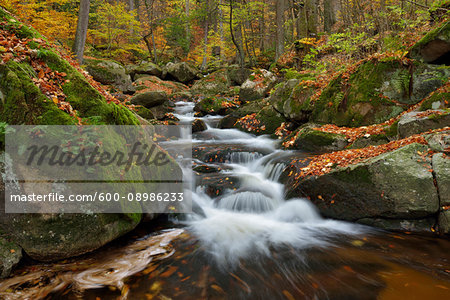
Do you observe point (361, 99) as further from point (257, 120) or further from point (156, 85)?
point (156, 85)

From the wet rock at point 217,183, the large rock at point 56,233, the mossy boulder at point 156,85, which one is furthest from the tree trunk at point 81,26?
the large rock at point 56,233

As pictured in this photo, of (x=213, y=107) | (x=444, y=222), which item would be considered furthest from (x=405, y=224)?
(x=213, y=107)

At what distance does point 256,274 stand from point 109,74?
48.7 ft

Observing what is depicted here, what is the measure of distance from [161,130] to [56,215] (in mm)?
8460

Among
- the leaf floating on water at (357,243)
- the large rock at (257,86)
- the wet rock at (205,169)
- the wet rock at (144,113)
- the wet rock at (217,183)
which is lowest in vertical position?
the leaf floating on water at (357,243)

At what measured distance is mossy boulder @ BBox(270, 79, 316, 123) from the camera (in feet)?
29.8

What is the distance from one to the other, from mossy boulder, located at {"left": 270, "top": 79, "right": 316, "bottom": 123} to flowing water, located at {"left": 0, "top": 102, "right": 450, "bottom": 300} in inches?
174

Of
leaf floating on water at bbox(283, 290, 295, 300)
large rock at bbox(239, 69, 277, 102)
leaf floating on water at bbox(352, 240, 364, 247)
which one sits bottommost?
leaf floating on water at bbox(283, 290, 295, 300)

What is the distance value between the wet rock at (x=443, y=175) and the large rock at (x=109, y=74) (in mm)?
15220

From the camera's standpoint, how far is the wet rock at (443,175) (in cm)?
377

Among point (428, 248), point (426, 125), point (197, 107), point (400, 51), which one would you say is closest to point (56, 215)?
point (428, 248)

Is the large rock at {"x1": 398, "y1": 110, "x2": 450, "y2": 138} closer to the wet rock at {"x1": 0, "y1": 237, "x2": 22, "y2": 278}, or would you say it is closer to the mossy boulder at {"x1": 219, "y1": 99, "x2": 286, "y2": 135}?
the mossy boulder at {"x1": 219, "y1": 99, "x2": 286, "y2": 135}

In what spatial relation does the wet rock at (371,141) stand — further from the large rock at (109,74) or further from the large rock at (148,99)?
the large rock at (109,74)

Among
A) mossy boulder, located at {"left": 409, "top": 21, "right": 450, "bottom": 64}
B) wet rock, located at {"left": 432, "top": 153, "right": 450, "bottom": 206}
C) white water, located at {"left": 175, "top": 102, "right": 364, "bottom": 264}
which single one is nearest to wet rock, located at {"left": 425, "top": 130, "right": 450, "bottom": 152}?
wet rock, located at {"left": 432, "top": 153, "right": 450, "bottom": 206}
